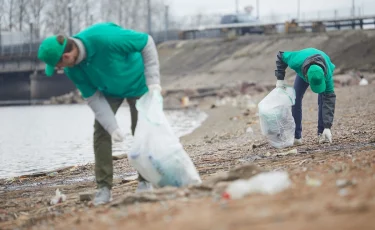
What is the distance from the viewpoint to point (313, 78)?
832 cm

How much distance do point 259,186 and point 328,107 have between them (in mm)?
4433

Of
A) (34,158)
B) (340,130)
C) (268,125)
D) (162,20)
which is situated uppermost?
(268,125)

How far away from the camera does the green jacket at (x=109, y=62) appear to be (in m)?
5.89

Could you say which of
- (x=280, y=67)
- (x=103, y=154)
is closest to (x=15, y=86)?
(x=280, y=67)

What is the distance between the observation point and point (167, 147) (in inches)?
231

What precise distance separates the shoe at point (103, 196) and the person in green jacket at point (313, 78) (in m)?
3.18

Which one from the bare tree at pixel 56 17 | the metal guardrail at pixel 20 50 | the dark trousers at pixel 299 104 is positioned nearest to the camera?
the dark trousers at pixel 299 104

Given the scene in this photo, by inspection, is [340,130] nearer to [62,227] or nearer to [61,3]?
[62,227]

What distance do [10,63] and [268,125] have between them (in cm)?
5716

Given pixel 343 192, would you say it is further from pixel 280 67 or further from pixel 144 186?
pixel 280 67

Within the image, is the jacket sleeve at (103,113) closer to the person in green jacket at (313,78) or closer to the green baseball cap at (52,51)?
the green baseball cap at (52,51)

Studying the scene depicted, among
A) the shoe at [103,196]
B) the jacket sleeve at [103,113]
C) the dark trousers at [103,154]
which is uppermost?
the jacket sleeve at [103,113]

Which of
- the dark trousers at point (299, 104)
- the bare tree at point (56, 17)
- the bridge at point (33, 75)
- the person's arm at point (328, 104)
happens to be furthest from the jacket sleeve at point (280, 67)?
the bare tree at point (56, 17)

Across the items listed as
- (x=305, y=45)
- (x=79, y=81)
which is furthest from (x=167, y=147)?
(x=305, y=45)
